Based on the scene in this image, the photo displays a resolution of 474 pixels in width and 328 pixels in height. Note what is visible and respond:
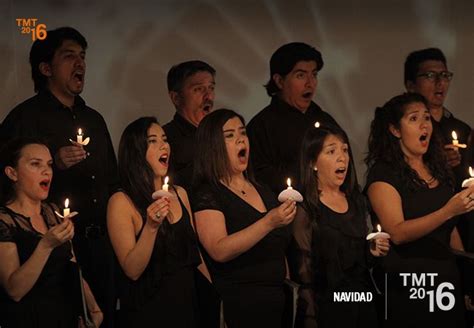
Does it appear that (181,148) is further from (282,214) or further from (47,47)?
(282,214)

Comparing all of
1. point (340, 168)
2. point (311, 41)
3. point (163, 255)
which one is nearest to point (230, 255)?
point (163, 255)

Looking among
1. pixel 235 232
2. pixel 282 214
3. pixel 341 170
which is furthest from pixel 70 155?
pixel 341 170

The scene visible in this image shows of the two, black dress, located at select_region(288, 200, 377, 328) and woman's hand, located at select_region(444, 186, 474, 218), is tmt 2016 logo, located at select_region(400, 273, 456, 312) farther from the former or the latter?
woman's hand, located at select_region(444, 186, 474, 218)

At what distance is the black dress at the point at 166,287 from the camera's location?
4852mm

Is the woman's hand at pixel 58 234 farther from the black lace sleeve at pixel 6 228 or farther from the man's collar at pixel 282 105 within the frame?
the man's collar at pixel 282 105

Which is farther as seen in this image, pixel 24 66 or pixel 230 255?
pixel 24 66

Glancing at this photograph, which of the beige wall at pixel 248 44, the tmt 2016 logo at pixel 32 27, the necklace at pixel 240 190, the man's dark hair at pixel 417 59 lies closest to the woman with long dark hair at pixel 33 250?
the necklace at pixel 240 190

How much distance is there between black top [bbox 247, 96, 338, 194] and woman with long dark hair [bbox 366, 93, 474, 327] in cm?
58

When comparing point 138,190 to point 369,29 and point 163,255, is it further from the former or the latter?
point 369,29

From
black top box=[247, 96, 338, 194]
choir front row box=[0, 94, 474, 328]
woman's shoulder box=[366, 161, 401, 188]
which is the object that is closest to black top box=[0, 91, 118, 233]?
choir front row box=[0, 94, 474, 328]

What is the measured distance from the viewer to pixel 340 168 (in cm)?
518

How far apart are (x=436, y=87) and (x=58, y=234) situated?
101 inches

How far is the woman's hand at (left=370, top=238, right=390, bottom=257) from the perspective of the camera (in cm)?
493

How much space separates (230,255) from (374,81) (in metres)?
1.98
